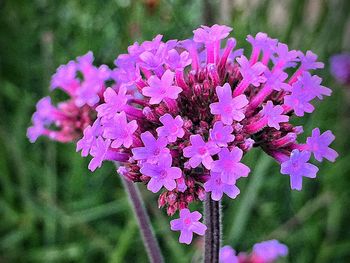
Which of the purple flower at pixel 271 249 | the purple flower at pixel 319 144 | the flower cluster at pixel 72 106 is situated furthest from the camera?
the purple flower at pixel 271 249

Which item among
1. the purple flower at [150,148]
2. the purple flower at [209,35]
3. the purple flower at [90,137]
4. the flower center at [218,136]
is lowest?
the flower center at [218,136]

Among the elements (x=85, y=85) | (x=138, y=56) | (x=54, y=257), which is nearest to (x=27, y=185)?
(x=54, y=257)

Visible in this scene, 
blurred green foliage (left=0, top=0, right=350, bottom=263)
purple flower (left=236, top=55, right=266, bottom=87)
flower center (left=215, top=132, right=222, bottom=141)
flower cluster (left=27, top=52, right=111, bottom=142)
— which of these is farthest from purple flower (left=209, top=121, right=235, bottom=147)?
blurred green foliage (left=0, top=0, right=350, bottom=263)

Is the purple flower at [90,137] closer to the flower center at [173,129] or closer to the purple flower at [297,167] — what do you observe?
the flower center at [173,129]

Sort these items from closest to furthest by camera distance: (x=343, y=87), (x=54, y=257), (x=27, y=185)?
(x=54, y=257) < (x=27, y=185) < (x=343, y=87)

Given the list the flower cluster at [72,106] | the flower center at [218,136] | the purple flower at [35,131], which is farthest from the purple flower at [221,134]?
the purple flower at [35,131]

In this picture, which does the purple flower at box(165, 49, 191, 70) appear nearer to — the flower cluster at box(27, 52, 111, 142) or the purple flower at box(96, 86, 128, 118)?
the purple flower at box(96, 86, 128, 118)

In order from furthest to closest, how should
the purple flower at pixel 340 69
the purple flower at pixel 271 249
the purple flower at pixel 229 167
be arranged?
the purple flower at pixel 340 69
the purple flower at pixel 271 249
the purple flower at pixel 229 167

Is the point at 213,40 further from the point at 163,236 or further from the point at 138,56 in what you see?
the point at 163,236
